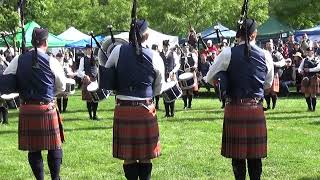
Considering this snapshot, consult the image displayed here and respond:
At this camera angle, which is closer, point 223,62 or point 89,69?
→ point 223,62

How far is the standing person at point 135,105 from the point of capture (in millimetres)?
4891

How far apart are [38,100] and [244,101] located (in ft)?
6.41

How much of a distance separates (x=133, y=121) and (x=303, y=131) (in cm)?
490

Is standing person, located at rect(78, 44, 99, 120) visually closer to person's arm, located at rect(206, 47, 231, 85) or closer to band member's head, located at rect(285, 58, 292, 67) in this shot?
person's arm, located at rect(206, 47, 231, 85)

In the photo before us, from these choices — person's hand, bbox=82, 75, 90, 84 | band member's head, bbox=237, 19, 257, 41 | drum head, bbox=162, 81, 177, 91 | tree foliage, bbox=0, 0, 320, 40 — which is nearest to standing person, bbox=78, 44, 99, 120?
person's hand, bbox=82, 75, 90, 84

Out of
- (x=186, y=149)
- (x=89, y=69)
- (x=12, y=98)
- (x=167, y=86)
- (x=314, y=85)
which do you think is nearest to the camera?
(x=167, y=86)

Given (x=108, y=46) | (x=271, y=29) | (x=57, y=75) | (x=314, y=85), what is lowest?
(x=314, y=85)

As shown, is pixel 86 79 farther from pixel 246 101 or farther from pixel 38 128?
pixel 246 101

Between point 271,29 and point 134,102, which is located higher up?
point 271,29

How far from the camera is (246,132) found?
16.6 ft

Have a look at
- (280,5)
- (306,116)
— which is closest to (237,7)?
(280,5)

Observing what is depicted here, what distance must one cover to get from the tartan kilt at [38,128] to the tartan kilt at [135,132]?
81 cm

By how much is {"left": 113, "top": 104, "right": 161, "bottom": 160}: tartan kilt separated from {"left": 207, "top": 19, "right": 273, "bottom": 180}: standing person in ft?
2.26

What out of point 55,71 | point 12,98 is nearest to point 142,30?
point 55,71
